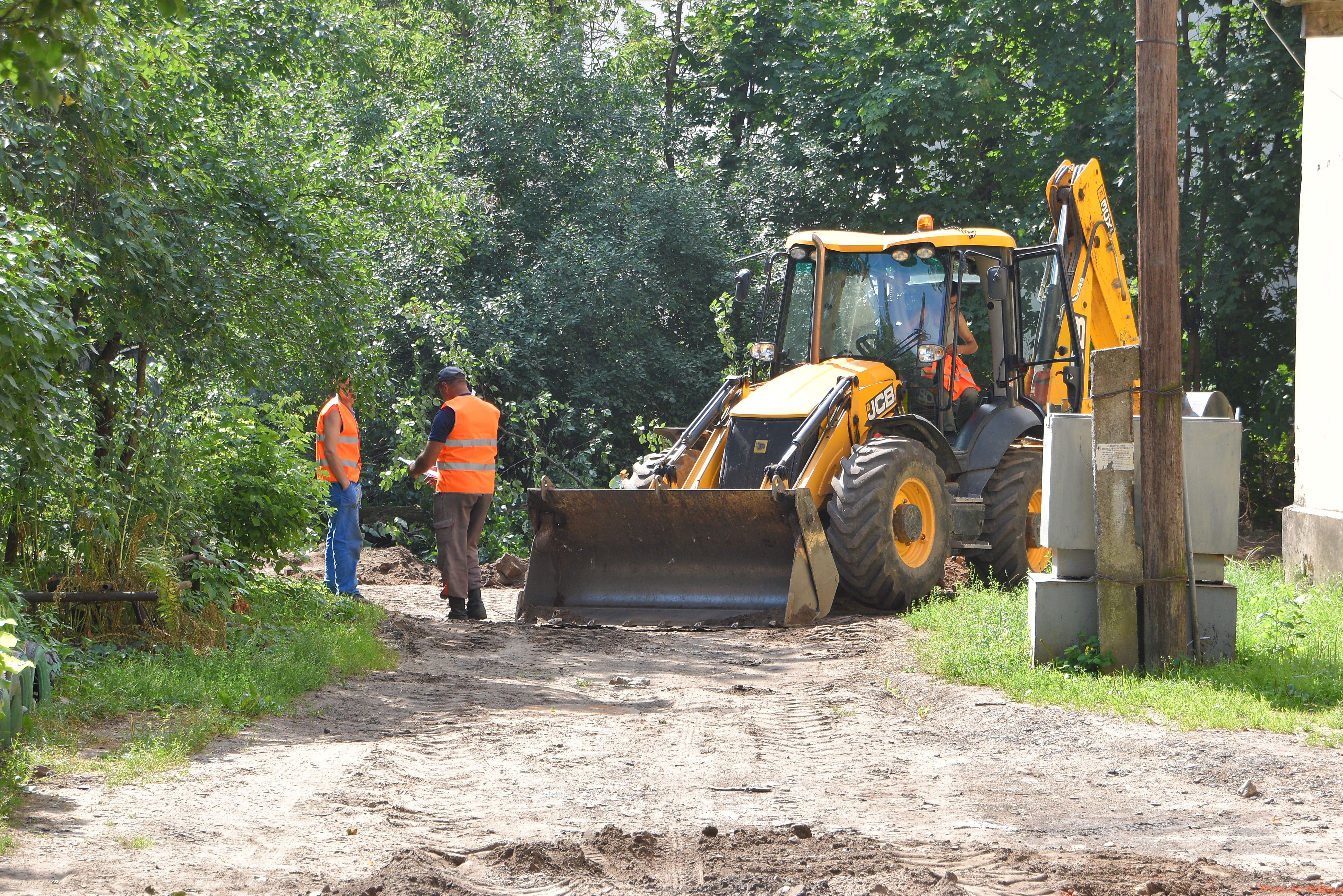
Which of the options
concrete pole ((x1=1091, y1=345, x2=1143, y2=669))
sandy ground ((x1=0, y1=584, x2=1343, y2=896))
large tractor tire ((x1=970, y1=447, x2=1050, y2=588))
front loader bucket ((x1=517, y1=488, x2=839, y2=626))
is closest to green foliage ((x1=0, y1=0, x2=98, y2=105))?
sandy ground ((x1=0, y1=584, x2=1343, y2=896))

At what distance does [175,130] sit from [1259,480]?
15195mm

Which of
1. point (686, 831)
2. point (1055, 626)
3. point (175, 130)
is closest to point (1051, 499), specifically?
point (1055, 626)

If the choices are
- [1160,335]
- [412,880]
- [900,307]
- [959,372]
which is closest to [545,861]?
[412,880]

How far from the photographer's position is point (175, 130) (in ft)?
27.1

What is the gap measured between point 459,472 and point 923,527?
375cm

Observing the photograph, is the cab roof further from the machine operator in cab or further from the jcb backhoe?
the machine operator in cab

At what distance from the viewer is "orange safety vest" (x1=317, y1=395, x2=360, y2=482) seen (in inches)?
419

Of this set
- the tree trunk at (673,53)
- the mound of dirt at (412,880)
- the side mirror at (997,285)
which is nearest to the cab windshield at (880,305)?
Answer: the side mirror at (997,285)

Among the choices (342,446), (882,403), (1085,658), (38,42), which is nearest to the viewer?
(38,42)

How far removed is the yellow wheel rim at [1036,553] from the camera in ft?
35.7

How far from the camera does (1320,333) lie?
10.1 metres

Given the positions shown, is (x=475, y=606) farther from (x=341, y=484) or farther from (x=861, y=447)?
(x=861, y=447)

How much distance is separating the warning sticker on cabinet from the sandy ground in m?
1.48

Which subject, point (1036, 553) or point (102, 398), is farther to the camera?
point (1036, 553)
